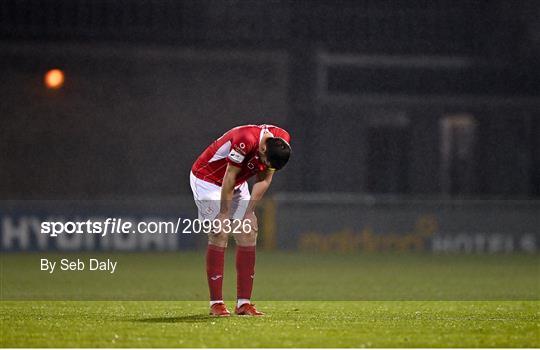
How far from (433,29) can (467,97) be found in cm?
185

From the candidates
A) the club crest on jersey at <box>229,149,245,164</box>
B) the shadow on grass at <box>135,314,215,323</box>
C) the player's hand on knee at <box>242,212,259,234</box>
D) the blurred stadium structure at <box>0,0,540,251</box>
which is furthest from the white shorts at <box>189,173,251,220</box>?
the blurred stadium structure at <box>0,0,540,251</box>

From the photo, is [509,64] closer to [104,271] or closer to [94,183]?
[94,183]

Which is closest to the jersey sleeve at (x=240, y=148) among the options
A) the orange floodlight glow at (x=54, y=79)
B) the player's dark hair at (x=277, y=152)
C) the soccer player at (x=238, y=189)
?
the soccer player at (x=238, y=189)

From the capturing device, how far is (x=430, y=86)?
28.8 meters

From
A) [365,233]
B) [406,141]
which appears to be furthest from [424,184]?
[365,233]

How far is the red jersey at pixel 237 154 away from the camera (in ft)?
30.9

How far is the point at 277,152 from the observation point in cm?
925

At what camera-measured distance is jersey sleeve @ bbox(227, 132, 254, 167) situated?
9.40 metres

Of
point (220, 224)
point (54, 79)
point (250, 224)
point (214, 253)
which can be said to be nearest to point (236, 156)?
point (220, 224)

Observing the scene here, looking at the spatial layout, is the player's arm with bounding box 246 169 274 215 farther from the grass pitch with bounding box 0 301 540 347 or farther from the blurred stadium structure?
the blurred stadium structure

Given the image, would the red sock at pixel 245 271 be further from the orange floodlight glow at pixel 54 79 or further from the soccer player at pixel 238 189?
the orange floodlight glow at pixel 54 79

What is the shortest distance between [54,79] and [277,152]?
736 inches

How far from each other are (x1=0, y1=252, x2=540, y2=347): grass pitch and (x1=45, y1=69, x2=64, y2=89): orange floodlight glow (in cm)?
772

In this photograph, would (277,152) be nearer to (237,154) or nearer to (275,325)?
(237,154)
